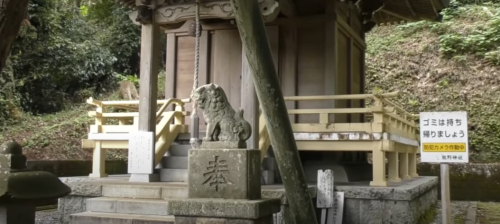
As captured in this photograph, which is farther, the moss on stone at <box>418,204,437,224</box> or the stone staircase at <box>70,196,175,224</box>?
the moss on stone at <box>418,204,437,224</box>

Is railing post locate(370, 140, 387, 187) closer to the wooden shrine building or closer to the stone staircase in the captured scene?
the wooden shrine building

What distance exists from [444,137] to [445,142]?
63mm

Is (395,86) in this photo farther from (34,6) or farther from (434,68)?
(34,6)

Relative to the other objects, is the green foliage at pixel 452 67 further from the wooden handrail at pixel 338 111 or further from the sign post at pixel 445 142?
the sign post at pixel 445 142

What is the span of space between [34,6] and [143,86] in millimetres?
8403

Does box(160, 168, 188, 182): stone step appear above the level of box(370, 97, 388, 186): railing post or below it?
below

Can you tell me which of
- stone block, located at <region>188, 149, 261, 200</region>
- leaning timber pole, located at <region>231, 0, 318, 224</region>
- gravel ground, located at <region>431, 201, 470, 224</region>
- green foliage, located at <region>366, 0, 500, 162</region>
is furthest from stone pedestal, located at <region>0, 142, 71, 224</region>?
green foliage, located at <region>366, 0, 500, 162</region>

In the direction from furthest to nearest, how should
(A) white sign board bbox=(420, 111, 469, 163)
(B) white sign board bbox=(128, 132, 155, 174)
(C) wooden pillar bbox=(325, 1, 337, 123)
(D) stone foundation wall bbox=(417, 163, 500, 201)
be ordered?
1. (D) stone foundation wall bbox=(417, 163, 500, 201)
2. (C) wooden pillar bbox=(325, 1, 337, 123)
3. (B) white sign board bbox=(128, 132, 155, 174)
4. (A) white sign board bbox=(420, 111, 469, 163)

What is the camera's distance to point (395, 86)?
62.5 ft

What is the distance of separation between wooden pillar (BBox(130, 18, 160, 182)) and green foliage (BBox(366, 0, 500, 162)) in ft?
34.9

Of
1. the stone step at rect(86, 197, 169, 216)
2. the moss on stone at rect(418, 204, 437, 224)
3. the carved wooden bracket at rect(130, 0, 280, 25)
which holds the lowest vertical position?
the moss on stone at rect(418, 204, 437, 224)

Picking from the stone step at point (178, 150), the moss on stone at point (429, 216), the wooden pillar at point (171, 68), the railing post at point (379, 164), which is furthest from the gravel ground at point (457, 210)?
the wooden pillar at point (171, 68)

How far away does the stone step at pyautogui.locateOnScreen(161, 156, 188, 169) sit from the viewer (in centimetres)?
891

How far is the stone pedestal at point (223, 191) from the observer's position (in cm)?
505
